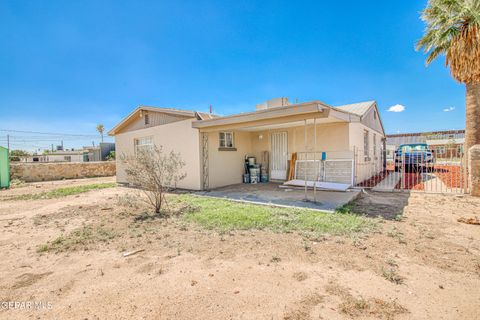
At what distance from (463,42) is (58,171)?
25017 millimetres

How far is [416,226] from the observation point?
14.7ft

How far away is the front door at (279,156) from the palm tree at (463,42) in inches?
275

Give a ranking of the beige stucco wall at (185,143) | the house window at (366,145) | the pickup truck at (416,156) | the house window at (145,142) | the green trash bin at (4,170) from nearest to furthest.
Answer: the beige stucco wall at (185,143) < the house window at (366,145) < the house window at (145,142) < the green trash bin at (4,170) < the pickup truck at (416,156)

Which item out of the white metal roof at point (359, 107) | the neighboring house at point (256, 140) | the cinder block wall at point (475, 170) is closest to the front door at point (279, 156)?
the neighboring house at point (256, 140)

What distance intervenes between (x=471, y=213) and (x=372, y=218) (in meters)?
2.60

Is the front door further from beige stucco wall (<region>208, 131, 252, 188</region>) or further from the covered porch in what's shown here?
beige stucco wall (<region>208, 131, 252, 188</region>)

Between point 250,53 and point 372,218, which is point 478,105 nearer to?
point 372,218

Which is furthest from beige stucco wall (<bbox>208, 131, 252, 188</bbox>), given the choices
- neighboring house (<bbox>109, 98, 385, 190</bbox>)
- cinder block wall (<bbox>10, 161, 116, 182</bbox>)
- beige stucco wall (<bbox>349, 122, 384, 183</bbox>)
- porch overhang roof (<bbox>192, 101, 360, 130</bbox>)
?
cinder block wall (<bbox>10, 161, 116, 182</bbox>)

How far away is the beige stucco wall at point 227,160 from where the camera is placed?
10086mm

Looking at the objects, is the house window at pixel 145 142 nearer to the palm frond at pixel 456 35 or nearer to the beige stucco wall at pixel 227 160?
the beige stucco wall at pixel 227 160

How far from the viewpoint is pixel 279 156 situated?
11.2m

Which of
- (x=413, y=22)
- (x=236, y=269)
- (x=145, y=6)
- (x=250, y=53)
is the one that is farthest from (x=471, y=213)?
(x=145, y=6)

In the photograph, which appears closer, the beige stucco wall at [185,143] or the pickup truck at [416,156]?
the beige stucco wall at [185,143]

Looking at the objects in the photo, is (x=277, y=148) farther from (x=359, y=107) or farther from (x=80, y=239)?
(x=80, y=239)
